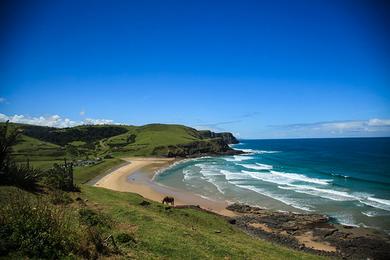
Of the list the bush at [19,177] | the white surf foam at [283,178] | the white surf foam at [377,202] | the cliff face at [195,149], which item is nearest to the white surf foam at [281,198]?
the white surf foam at [283,178]

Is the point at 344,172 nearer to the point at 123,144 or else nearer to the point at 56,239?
the point at 56,239

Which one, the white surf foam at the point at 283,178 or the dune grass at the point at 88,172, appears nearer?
the dune grass at the point at 88,172

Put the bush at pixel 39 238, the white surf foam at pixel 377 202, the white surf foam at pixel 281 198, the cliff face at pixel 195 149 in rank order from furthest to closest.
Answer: the cliff face at pixel 195 149
the white surf foam at pixel 281 198
the white surf foam at pixel 377 202
the bush at pixel 39 238

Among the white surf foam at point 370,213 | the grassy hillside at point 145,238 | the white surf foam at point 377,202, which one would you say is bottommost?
the white surf foam at point 370,213

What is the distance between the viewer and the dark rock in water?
2892 cm

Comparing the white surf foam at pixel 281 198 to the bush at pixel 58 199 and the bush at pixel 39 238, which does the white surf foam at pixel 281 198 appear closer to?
the bush at pixel 58 199

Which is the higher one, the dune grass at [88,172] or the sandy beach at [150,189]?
the dune grass at [88,172]

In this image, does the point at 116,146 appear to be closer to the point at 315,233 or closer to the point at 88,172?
the point at 88,172

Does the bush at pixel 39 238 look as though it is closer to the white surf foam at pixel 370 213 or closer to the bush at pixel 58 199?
the bush at pixel 58 199

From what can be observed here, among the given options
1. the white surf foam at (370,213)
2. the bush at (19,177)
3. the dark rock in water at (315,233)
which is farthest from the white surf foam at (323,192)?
the bush at (19,177)

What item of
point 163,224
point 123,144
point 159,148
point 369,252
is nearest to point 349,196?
point 369,252

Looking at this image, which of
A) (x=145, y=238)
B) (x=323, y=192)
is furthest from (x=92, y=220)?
(x=323, y=192)

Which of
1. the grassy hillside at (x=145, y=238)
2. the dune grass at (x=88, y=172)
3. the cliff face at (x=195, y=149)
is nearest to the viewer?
the grassy hillside at (x=145, y=238)

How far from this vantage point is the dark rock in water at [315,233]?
2892 centimetres
